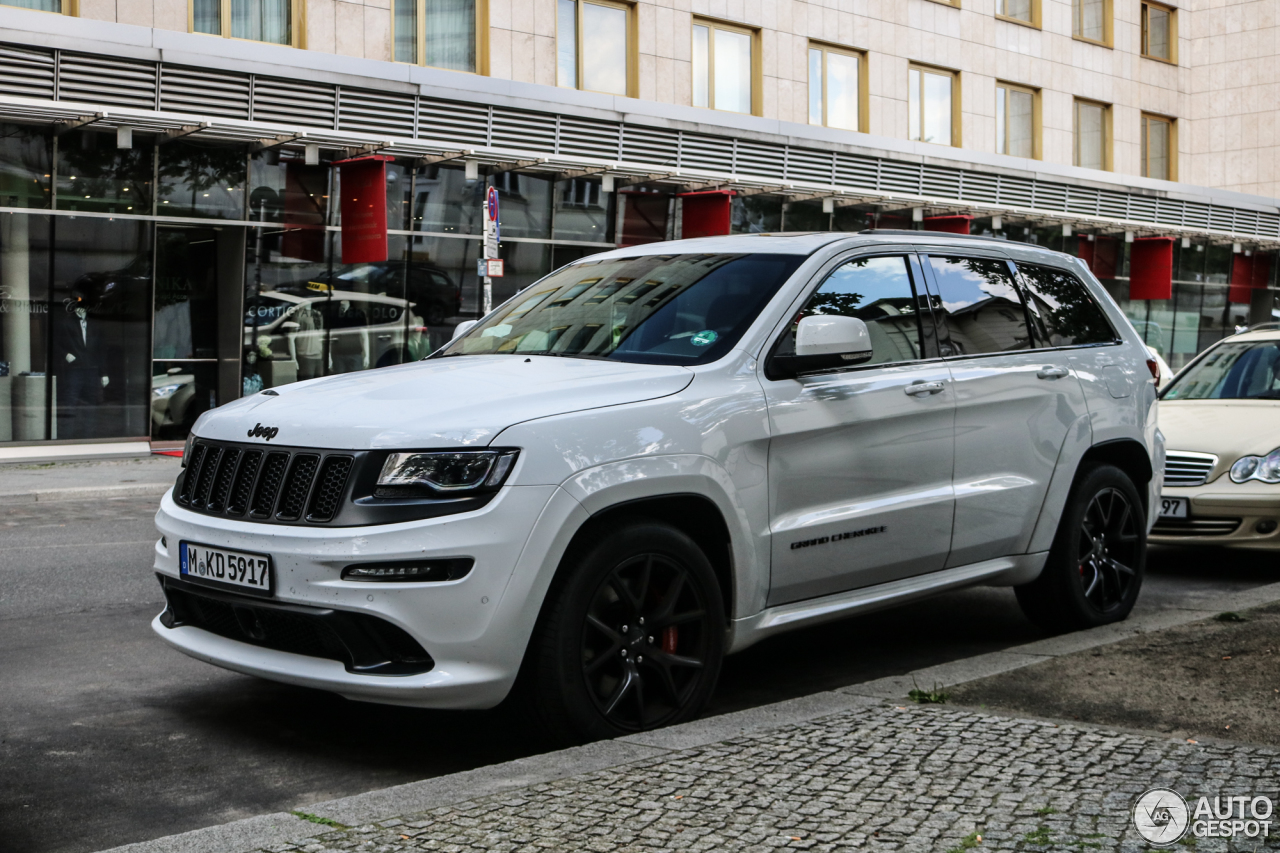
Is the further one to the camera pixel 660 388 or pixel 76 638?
pixel 76 638

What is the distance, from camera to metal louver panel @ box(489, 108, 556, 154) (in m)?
21.4

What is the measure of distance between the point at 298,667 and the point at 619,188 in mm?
19703

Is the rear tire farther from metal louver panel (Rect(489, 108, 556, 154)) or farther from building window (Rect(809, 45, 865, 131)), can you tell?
building window (Rect(809, 45, 865, 131))

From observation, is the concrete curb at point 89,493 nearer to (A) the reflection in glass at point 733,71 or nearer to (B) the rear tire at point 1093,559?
(B) the rear tire at point 1093,559

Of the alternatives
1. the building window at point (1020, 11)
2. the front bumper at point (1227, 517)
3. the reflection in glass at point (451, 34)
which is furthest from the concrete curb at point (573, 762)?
the building window at point (1020, 11)

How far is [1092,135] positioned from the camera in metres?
34.1

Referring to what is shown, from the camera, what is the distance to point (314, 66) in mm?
19734

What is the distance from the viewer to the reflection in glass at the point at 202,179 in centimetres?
1862

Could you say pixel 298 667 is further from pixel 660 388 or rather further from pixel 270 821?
pixel 660 388

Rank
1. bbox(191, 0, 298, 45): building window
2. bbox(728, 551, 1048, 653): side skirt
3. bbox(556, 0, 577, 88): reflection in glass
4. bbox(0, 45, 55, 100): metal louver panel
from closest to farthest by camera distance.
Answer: bbox(728, 551, 1048, 653): side skirt → bbox(0, 45, 55, 100): metal louver panel → bbox(191, 0, 298, 45): building window → bbox(556, 0, 577, 88): reflection in glass

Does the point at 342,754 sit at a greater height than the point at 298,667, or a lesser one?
lesser

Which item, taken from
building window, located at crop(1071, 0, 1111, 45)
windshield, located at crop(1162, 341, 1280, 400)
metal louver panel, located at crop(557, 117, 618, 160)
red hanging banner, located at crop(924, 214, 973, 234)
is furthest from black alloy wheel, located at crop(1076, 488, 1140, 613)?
building window, located at crop(1071, 0, 1111, 45)

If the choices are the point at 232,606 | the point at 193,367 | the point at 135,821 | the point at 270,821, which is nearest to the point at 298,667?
the point at 232,606

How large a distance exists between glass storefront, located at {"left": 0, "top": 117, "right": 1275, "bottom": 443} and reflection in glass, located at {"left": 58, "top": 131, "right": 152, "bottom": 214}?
19mm
